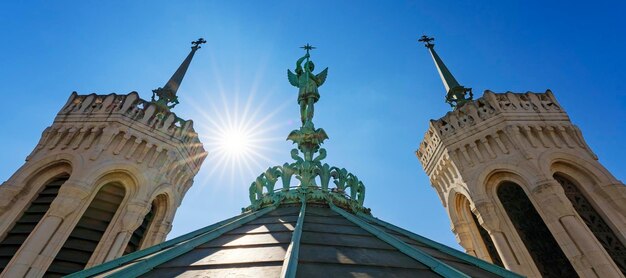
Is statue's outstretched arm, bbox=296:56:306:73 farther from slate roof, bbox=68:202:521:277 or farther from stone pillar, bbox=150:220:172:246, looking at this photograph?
stone pillar, bbox=150:220:172:246

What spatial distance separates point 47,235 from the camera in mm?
11023

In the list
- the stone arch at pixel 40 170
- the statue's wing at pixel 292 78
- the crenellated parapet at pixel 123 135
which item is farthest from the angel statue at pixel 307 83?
the stone arch at pixel 40 170

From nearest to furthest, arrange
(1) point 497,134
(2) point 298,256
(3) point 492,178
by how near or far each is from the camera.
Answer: (2) point 298,256 < (3) point 492,178 < (1) point 497,134

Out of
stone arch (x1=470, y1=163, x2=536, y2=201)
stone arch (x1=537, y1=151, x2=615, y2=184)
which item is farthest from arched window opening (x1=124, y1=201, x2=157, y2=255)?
stone arch (x1=537, y1=151, x2=615, y2=184)

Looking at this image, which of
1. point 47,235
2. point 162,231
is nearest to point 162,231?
point 162,231

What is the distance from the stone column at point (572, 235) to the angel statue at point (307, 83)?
9314mm

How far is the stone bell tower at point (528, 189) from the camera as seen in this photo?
11312mm

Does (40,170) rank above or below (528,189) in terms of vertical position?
above

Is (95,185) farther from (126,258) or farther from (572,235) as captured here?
(572,235)

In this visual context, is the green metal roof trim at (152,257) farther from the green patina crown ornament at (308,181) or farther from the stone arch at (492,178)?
the stone arch at (492,178)

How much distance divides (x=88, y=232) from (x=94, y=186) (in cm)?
174

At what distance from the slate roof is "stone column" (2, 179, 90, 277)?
28.9 ft

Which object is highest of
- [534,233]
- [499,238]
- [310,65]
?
[310,65]

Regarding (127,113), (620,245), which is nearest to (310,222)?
(620,245)
